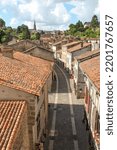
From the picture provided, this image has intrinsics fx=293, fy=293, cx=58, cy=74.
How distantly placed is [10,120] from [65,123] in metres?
18.2

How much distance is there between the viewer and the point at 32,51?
181 feet

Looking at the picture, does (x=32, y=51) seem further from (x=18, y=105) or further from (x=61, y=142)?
(x=18, y=105)

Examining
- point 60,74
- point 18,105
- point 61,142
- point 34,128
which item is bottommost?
point 61,142

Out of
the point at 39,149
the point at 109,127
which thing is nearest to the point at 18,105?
the point at 39,149

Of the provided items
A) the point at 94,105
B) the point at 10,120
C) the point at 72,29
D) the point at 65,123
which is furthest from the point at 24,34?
the point at 10,120

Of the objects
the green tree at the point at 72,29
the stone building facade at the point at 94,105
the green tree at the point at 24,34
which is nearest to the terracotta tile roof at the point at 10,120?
the stone building facade at the point at 94,105

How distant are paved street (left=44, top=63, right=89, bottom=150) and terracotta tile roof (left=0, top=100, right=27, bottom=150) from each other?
947 cm

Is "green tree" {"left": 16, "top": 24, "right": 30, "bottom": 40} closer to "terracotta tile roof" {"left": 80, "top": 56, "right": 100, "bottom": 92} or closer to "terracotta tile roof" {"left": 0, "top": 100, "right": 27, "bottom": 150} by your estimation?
"terracotta tile roof" {"left": 80, "top": 56, "right": 100, "bottom": 92}

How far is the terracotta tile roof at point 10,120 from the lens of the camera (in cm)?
1454

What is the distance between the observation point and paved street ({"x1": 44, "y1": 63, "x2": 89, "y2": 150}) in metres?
28.4

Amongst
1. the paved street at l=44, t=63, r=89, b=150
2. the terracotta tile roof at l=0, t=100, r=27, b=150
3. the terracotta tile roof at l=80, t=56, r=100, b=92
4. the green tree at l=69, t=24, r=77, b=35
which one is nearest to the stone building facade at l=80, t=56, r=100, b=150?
the terracotta tile roof at l=80, t=56, r=100, b=92

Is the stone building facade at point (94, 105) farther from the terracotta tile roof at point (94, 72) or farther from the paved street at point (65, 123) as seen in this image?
the paved street at point (65, 123)

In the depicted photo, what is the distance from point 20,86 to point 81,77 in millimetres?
27146

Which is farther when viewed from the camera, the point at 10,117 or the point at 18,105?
the point at 18,105
